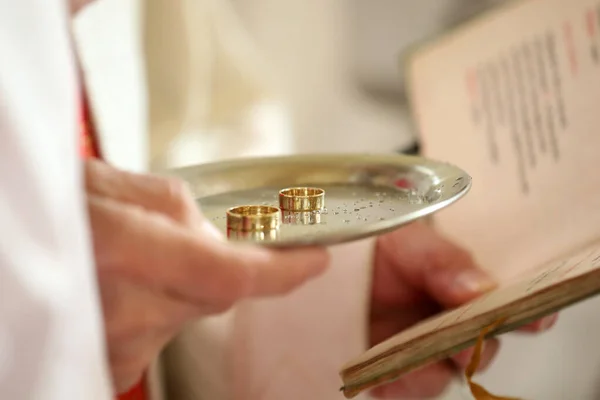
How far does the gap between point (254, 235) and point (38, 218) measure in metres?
0.07

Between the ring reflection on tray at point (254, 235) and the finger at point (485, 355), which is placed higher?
the ring reflection on tray at point (254, 235)

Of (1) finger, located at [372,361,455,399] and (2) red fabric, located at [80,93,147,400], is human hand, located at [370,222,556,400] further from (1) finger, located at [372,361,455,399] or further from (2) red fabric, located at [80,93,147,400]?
(2) red fabric, located at [80,93,147,400]

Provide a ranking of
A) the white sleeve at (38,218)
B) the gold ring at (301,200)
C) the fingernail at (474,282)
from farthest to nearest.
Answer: the fingernail at (474,282)
the gold ring at (301,200)
the white sleeve at (38,218)

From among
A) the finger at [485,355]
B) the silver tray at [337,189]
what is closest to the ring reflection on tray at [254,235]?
the silver tray at [337,189]

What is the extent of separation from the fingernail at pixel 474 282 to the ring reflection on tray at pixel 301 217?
0.15m

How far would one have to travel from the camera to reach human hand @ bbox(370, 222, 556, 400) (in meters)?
0.37

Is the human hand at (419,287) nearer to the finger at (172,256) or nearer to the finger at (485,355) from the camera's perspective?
the finger at (485,355)

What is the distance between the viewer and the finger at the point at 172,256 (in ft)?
0.58

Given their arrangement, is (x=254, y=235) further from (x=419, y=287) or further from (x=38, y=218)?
(x=419, y=287)

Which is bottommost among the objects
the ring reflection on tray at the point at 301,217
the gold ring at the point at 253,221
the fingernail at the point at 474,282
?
the fingernail at the point at 474,282

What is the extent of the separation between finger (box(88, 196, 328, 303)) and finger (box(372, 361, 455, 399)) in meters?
0.22

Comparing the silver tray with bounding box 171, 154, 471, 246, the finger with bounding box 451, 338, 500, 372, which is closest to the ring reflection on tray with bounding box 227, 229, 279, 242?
the silver tray with bounding box 171, 154, 471, 246

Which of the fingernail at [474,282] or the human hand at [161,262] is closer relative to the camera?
the human hand at [161,262]

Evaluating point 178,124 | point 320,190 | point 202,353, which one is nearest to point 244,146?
point 178,124
